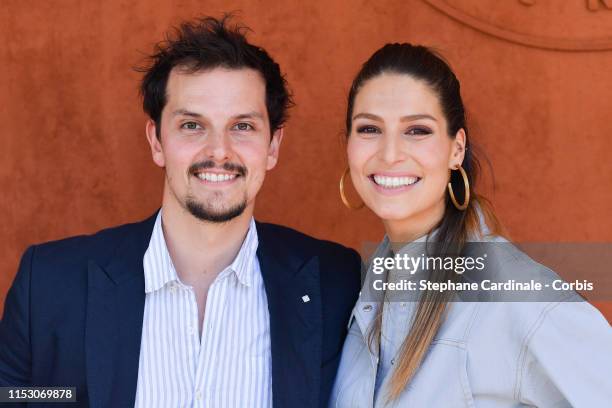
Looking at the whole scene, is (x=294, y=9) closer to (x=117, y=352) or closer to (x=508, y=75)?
(x=508, y=75)

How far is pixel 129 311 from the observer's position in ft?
8.38

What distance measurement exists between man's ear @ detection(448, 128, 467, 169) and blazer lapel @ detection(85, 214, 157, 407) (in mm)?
1075

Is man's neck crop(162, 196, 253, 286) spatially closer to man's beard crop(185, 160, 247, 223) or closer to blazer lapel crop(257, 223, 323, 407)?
man's beard crop(185, 160, 247, 223)

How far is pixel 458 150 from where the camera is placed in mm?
2623

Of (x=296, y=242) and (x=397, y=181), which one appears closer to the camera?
(x=397, y=181)

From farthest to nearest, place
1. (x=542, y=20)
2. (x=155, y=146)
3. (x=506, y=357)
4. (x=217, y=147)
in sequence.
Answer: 1. (x=542, y=20)
2. (x=155, y=146)
3. (x=217, y=147)
4. (x=506, y=357)

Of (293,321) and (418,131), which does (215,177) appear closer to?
(293,321)

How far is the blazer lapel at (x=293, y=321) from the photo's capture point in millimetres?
2559

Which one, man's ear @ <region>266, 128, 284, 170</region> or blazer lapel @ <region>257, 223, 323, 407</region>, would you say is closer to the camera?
blazer lapel @ <region>257, 223, 323, 407</region>

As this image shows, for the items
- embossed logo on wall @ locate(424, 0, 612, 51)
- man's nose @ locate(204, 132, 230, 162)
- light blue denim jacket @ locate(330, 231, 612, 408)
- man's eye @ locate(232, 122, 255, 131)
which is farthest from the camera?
embossed logo on wall @ locate(424, 0, 612, 51)

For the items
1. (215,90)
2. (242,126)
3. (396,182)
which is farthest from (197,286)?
(396,182)

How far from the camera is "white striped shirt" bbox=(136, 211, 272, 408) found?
2.48 meters

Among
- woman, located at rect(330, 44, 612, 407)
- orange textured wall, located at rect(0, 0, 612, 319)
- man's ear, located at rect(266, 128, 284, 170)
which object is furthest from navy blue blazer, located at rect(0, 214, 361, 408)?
orange textured wall, located at rect(0, 0, 612, 319)

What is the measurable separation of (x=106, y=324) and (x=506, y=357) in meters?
1.22
